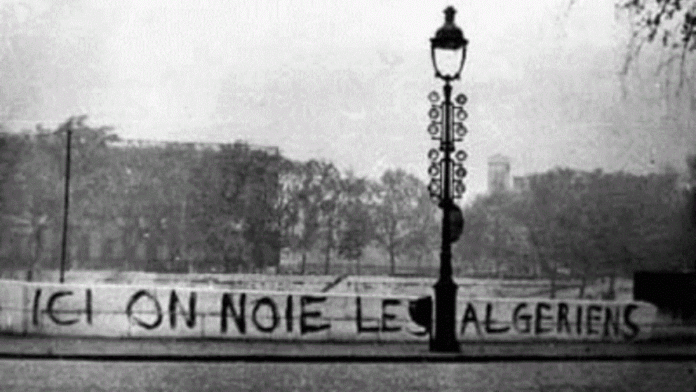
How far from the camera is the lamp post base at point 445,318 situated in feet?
60.0

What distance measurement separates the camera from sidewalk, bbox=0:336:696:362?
1638cm

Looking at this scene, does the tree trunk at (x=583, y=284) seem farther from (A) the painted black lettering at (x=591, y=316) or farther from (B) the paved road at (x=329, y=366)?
(B) the paved road at (x=329, y=366)

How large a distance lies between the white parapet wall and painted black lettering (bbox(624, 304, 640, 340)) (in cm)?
3

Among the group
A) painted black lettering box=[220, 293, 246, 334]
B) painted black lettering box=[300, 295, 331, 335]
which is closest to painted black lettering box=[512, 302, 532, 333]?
painted black lettering box=[300, 295, 331, 335]

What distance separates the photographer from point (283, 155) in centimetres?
8781

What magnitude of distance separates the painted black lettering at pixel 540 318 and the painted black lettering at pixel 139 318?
7.33 m

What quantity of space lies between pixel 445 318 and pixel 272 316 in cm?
378

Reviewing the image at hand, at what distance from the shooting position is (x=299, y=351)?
17844 mm

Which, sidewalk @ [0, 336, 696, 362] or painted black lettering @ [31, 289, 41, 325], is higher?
painted black lettering @ [31, 289, 41, 325]

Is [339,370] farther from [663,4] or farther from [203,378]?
[663,4]

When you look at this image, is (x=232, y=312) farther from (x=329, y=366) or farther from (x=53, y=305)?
(x=329, y=366)

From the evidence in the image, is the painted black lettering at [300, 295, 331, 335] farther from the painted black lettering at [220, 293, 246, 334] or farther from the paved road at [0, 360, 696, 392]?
the paved road at [0, 360, 696, 392]

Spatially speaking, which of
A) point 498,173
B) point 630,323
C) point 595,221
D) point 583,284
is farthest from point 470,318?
point 498,173

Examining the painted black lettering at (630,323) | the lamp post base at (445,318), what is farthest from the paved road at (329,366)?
the painted black lettering at (630,323)
